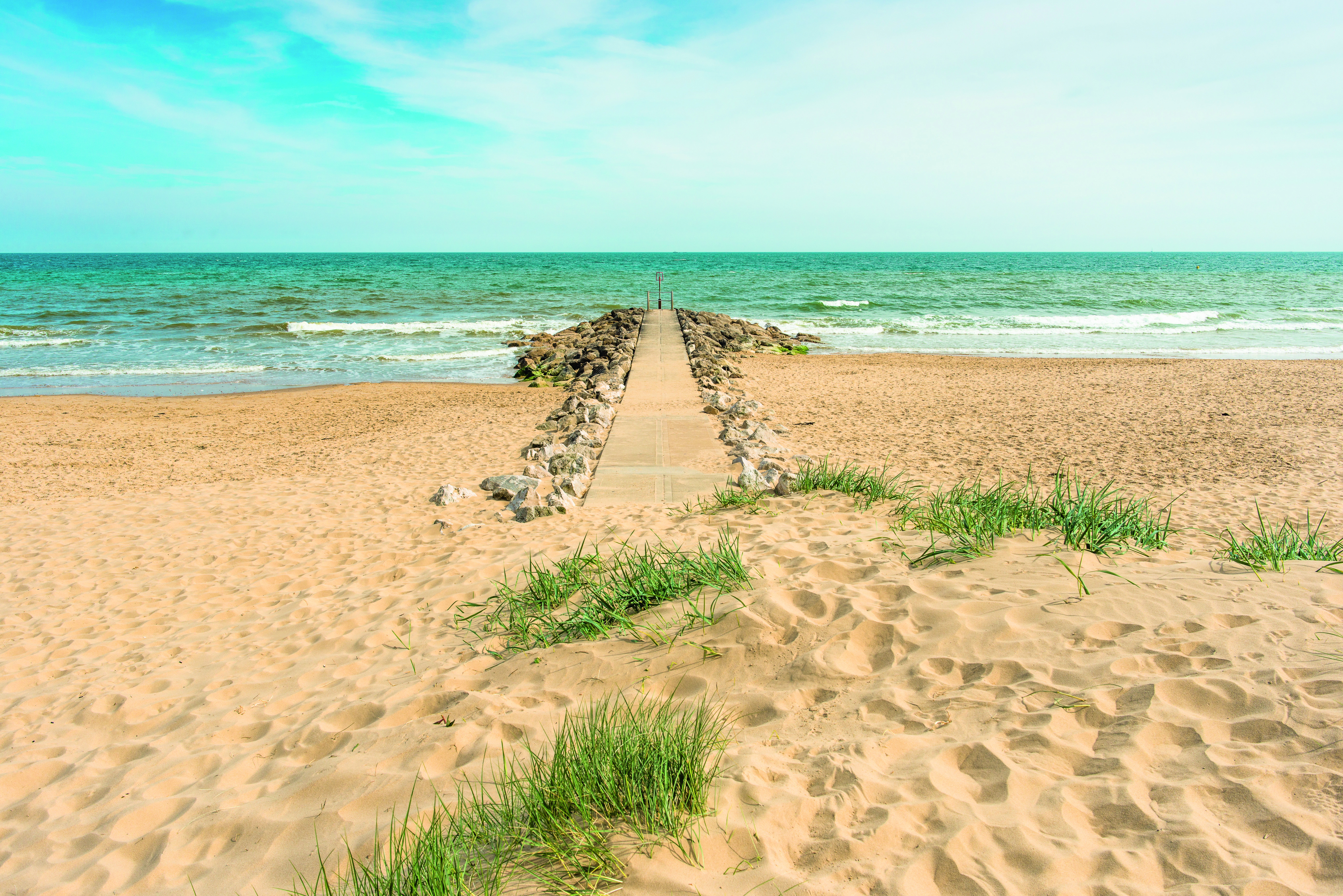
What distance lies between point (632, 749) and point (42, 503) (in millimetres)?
7835

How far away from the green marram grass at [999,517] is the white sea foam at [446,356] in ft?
49.8

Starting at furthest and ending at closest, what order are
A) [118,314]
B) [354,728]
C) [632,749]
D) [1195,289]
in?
[1195,289]
[118,314]
[354,728]
[632,749]

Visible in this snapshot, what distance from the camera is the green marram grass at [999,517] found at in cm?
412

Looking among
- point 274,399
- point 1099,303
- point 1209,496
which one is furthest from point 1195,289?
point 274,399

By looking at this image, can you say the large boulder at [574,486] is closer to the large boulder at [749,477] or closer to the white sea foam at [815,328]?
the large boulder at [749,477]

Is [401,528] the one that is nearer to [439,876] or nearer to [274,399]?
[439,876]

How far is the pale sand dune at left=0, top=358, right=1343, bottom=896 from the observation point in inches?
82.3

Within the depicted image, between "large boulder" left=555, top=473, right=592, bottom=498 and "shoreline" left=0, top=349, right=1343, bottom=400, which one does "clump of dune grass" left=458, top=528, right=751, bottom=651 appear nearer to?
"large boulder" left=555, top=473, right=592, bottom=498

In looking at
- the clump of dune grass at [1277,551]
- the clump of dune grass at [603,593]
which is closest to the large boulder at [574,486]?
the clump of dune grass at [603,593]

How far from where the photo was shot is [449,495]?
22.1 feet

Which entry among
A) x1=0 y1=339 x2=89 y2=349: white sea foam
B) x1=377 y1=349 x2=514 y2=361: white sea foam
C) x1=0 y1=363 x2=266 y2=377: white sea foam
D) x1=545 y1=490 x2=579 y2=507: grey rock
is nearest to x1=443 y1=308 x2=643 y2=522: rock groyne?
x1=545 y1=490 x2=579 y2=507: grey rock

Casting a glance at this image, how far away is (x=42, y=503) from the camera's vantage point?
7.29 metres

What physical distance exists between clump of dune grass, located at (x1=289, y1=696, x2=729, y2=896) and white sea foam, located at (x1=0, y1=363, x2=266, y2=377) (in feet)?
58.0

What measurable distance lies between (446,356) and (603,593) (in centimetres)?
1693
